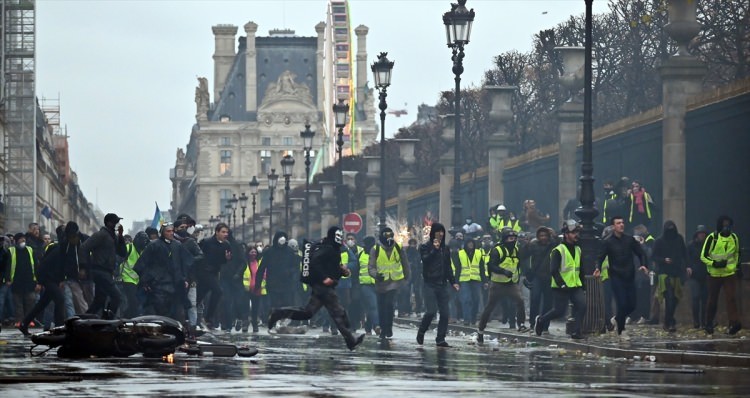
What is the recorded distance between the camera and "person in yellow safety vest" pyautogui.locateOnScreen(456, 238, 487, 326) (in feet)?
108

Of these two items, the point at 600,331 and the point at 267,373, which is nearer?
the point at 267,373

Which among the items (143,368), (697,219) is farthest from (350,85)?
(143,368)

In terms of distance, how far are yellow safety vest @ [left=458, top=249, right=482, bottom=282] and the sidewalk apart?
12.5 feet

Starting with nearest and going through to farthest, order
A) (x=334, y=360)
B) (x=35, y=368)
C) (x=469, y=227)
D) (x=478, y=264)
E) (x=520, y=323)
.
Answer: (x=35, y=368) < (x=334, y=360) < (x=520, y=323) < (x=478, y=264) < (x=469, y=227)

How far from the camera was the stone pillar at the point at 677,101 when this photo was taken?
29.3m

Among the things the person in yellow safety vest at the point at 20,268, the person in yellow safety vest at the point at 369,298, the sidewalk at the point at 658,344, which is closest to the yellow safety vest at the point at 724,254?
the sidewalk at the point at 658,344

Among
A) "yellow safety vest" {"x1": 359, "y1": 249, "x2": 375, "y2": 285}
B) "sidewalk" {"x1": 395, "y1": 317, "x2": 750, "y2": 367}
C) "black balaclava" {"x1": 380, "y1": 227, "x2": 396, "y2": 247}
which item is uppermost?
"black balaclava" {"x1": 380, "y1": 227, "x2": 396, "y2": 247}

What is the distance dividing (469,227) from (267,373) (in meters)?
23.3

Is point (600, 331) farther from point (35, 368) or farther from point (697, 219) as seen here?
point (35, 368)

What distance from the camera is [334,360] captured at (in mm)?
20062

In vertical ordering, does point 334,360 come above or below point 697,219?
below

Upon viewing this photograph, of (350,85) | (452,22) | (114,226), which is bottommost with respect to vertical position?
(114,226)

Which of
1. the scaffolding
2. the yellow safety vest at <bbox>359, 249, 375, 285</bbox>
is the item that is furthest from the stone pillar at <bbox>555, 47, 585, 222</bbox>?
the scaffolding

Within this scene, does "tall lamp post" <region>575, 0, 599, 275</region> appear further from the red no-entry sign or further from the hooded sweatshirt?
the red no-entry sign
